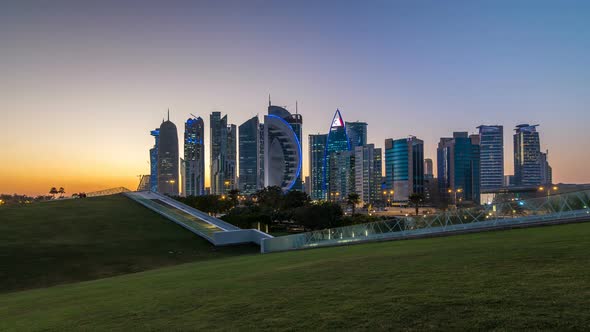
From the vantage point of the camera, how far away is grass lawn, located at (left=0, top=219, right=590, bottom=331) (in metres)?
6.11

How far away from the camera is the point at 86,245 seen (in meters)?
28.7

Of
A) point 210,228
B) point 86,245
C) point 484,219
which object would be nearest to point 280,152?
point 210,228

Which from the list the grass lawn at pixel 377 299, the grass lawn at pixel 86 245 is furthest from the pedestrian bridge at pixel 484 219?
the grass lawn at pixel 86 245

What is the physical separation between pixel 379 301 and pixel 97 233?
3067 cm

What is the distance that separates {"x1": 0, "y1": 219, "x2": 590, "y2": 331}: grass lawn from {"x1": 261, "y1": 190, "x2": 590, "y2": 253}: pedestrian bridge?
6929 millimetres

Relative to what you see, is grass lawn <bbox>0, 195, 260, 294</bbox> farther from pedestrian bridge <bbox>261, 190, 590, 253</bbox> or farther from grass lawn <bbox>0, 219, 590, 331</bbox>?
grass lawn <bbox>0, 219, 590, 331</bbox>

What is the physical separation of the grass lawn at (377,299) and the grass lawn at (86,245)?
1073cm

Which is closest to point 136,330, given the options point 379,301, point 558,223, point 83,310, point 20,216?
point 83,310

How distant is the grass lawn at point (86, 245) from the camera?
22.7 m

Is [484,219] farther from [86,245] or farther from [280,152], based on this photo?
[280,152]

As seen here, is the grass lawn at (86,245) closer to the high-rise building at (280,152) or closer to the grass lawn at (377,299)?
the grass lawn at (377,299)

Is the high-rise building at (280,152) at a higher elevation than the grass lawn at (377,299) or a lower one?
higher

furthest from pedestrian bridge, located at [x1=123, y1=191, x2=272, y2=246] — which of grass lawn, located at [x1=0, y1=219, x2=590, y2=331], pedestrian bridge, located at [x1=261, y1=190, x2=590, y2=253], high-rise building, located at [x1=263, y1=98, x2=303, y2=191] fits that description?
high-rise building, located at [x1=263, y1=98, x2=303, y2=191]

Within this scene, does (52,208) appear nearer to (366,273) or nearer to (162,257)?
(162,257)
